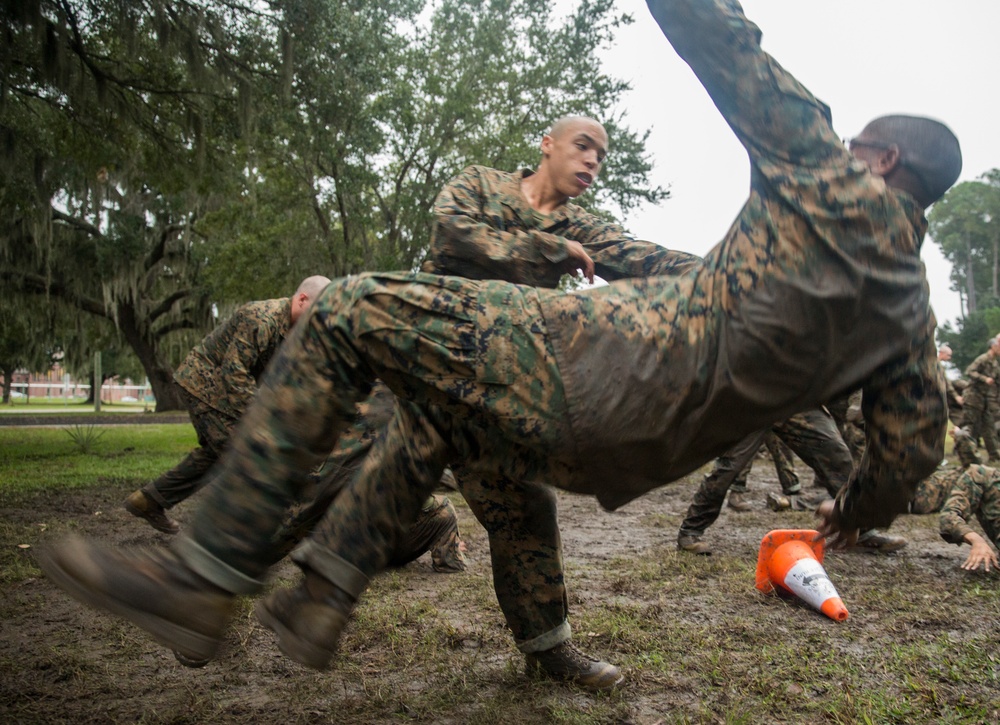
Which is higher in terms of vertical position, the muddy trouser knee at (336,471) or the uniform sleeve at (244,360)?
the uniform sleeve at (244,360)

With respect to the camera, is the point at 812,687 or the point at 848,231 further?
the point at 812,687

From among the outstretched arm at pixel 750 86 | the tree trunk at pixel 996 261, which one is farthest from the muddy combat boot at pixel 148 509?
the tree trunk at pixel 996 261

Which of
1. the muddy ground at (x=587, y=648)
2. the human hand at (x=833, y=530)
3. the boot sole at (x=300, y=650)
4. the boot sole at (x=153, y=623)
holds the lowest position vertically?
the muddy ground at (x=587, y=648)

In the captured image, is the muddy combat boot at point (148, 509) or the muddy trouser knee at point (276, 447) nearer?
the muddy trouser knee at point (276, 447)

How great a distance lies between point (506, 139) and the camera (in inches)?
805

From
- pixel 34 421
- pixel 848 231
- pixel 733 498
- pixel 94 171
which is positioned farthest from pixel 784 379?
pixel 34 421

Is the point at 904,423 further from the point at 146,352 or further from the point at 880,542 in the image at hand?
the point at 146,352

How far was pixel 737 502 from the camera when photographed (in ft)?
28.2

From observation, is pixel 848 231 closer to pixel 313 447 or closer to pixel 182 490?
pixel 313 447

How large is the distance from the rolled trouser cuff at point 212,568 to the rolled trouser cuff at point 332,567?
0.24 meters

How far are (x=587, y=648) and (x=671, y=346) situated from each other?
2.18m

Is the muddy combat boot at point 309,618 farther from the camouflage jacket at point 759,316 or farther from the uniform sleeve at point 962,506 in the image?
the uniform sleeve at point 962,506

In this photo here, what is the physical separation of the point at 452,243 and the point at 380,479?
36.8 inches

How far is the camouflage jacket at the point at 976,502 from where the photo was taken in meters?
5.49
